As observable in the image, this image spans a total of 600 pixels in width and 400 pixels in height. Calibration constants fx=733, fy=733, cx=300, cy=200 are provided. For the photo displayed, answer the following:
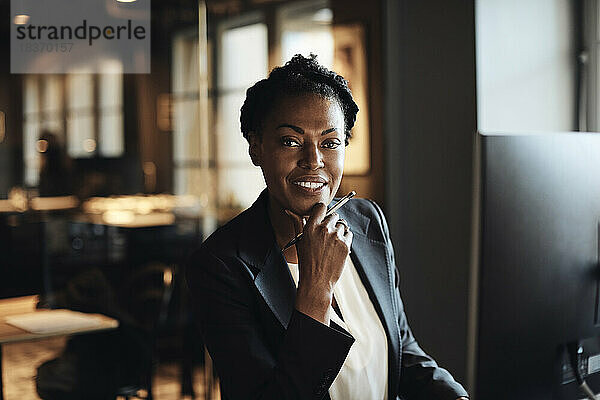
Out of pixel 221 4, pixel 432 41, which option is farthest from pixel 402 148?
pixel 221 4

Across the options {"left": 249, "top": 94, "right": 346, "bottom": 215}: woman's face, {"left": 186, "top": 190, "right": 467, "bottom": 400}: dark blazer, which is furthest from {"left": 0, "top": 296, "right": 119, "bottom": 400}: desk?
{"left": 249, "top": 94, "right": 346, "bottom": 215}: woman's face

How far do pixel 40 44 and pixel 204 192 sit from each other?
0.83 metres

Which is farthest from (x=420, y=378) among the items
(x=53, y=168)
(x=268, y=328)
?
(x=53, y=168)

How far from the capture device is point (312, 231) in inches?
54.8

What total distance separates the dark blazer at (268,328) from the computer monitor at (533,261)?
281 mm

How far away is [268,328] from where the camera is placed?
141 cm

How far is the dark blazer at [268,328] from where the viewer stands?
1322mm

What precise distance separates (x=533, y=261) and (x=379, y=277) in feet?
1.62

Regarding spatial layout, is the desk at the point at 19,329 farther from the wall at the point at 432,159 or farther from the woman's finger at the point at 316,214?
the woman's finger at the point at 316,214

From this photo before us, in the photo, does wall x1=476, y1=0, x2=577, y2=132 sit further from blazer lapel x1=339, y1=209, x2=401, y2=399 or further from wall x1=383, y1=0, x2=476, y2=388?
blazer lapel x1=339, y1=209, x2=401, y2=399

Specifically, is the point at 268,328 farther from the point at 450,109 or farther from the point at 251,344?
the point at 450,109

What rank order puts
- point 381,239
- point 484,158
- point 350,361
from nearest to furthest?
point 484,158 < point 350,361 < point 381,239

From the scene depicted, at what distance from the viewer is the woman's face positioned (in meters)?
1.39

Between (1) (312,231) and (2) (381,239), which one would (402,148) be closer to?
(2) (381,239)
